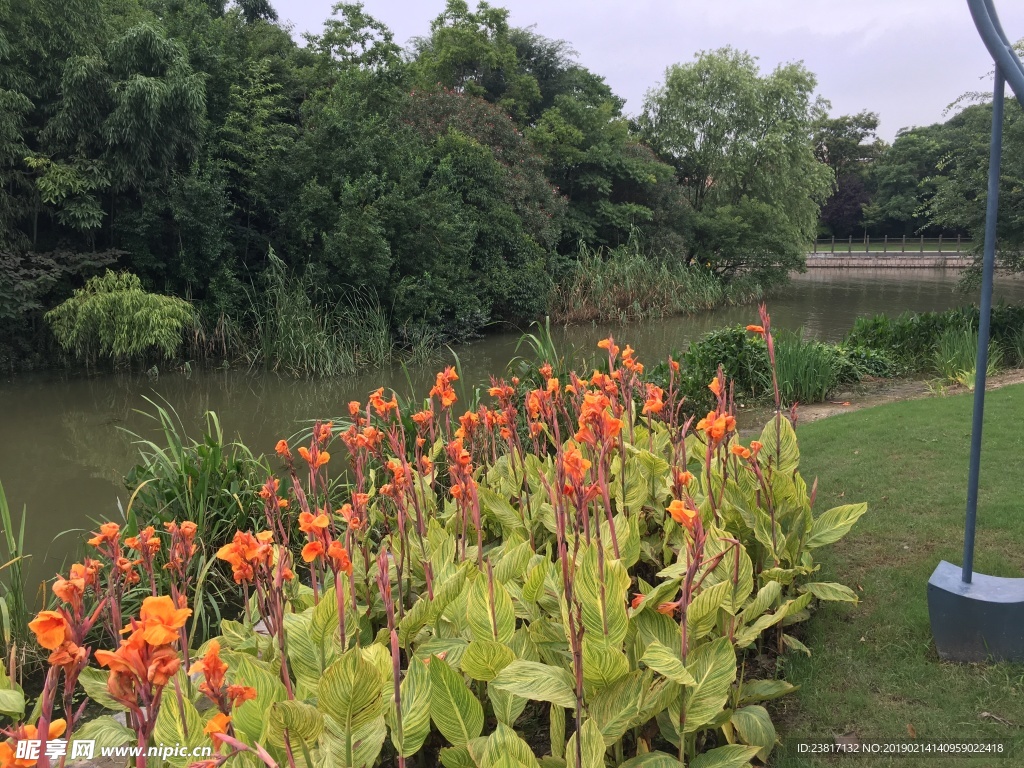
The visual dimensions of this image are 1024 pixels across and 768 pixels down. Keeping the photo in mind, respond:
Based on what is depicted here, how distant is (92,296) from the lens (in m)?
10.0

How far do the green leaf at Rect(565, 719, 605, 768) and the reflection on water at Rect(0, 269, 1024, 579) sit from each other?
389 centimetres

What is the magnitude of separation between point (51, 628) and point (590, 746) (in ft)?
3.24

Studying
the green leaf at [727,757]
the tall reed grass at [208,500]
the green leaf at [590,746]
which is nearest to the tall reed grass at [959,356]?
the tall reed grass at [208,500]

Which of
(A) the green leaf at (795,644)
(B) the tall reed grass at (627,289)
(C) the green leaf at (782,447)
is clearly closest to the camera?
(A) the green leaf at (795,644)

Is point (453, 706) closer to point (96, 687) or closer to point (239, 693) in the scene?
point (239, 693)

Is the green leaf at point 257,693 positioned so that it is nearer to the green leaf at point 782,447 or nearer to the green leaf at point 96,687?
the green leaf at point 96,687

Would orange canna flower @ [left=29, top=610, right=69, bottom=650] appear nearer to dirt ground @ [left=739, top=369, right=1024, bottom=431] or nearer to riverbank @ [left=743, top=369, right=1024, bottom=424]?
dirt ground @ [left=739, top=369, right=1024, bottom=431]

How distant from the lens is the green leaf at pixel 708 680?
68.3 inches

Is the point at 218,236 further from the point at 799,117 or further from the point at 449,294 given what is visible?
the point at 799,117

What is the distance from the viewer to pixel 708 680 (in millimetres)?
1769

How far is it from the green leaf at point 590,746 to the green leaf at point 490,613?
385 millimetres

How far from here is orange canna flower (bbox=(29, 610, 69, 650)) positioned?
1.00 m

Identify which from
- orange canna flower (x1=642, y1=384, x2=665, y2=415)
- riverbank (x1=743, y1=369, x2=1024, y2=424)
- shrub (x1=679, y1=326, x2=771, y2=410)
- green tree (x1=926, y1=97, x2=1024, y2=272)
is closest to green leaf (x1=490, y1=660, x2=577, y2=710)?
orange canna flower (x1=642, y1=384, x2=665, y2=415)

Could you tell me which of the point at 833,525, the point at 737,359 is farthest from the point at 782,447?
the point at 737,359
